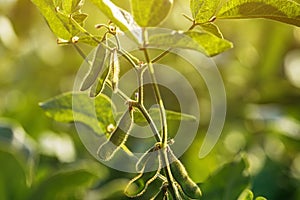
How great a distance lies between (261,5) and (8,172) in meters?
0.63

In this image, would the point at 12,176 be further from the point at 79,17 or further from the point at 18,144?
the point at 79,17

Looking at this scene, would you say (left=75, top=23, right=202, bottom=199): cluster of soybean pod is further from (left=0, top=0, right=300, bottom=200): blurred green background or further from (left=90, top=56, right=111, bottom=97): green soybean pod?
(left=0, top=0, right=300, bottom=200): blurred green background

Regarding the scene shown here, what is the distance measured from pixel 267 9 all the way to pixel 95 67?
161 mm

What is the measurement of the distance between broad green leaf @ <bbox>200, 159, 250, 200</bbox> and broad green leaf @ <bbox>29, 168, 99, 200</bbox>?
230 mm

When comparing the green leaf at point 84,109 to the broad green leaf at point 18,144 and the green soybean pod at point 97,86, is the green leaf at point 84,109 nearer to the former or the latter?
the green soybean pod at point 97,86

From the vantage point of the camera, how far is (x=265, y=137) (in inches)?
60.4

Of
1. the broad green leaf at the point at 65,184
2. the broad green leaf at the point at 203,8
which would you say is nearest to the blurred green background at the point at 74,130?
the broad green leaf at the point at 65,184

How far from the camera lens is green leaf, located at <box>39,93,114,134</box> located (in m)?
0.73

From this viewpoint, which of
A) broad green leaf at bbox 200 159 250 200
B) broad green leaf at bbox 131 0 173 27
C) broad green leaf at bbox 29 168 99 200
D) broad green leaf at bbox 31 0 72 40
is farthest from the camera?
broad green leaf at bbox 29 168 99 200

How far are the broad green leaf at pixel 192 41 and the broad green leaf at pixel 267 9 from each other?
6 centimetres

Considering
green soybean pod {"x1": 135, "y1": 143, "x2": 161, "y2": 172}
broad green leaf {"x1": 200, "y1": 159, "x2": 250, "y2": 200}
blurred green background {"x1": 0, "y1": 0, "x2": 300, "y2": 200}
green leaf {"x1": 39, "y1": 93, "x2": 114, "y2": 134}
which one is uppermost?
green soybean pod {"x1": 135, "y1": 143, "x2": 161, "y2": 172}

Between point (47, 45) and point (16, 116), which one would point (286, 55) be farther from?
point (16, 116)

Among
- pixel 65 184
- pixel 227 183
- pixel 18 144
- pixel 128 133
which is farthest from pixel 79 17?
pixel 18 144

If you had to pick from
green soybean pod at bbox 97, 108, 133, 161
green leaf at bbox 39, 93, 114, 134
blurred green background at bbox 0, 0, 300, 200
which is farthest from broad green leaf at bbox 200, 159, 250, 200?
green soybean pod at bbox 97, 108, 133, 161
